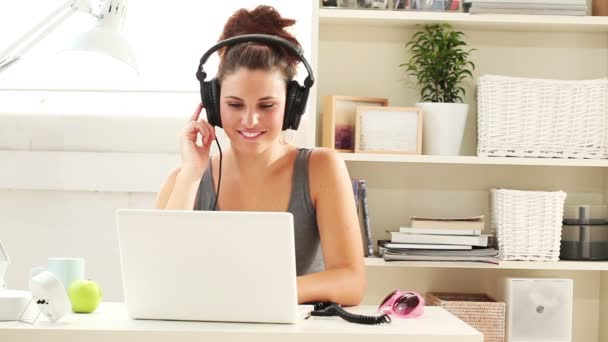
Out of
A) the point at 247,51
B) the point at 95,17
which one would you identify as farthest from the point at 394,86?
the point at 95,17

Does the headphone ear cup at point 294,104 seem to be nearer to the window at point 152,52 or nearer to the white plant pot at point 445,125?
the white plant pot at point 445,125

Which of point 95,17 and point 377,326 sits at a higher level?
point 95,17

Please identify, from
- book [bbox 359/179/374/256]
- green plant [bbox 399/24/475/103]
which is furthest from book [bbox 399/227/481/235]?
green plant [bbox 399/24/475/103]

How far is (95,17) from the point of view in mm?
1773

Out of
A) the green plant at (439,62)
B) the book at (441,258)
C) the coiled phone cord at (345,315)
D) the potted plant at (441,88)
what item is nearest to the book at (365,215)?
the book at (441,258)

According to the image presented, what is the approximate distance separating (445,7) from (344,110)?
Answer: 469 millimetres

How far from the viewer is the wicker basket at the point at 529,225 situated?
280 centimetres

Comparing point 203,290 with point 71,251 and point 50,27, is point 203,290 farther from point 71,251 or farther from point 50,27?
point 71,251

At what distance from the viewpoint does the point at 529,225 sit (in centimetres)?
280

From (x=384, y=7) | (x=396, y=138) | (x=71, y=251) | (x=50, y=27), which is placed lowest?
(x=71, y=251)

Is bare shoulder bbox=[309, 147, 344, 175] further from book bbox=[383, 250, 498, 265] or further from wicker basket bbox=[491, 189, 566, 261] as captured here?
wicker basket bbox=[491, 189, 566, 261]

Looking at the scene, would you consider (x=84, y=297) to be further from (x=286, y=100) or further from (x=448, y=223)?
(x=448, y=223)

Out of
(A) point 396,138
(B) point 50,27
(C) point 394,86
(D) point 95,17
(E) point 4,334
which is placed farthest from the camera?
(C) point 394,86

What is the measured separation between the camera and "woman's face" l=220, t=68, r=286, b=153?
2104mm
